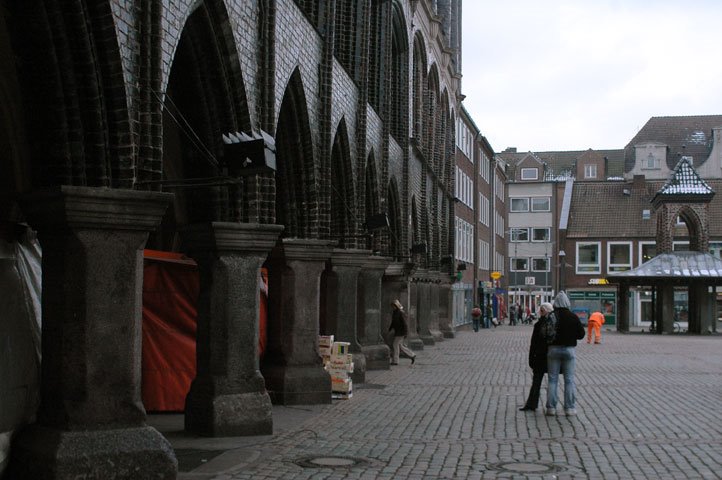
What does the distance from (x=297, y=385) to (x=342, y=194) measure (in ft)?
18.2

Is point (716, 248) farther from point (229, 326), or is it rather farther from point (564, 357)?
point (229, 326)

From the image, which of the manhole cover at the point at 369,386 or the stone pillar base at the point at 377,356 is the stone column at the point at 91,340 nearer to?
the manhole cover at the point at 369,386

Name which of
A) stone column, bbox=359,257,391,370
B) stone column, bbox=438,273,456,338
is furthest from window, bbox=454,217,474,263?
stone column, bbox=359,257,391,370

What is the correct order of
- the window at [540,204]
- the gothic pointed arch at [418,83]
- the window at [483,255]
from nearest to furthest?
the gothic pointed arch at [418,83] → the window at [483,255] → the window at [540,204]

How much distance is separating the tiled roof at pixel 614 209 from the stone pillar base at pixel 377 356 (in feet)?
191

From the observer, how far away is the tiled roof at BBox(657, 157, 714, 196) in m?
55.0

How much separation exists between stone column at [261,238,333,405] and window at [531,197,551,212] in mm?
73908

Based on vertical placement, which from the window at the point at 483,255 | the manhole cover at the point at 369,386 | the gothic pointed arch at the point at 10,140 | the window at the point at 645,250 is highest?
the window at the point at 645,250

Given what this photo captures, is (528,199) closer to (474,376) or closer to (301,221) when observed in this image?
(474,376)

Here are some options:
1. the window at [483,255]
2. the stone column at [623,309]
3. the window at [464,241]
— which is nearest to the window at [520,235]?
the window at [483,255]

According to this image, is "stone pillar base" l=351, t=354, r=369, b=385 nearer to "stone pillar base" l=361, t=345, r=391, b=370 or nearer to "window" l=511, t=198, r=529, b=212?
"stone pillar base" l=361, t=345, r=391, b=370

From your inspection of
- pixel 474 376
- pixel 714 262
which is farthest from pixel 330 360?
pixel 714 262

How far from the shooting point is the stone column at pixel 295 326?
16.4m

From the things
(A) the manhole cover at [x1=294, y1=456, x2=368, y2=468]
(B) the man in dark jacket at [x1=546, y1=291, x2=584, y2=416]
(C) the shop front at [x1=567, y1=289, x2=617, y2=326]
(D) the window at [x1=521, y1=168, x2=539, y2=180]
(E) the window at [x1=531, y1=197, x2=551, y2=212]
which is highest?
(D) the window at [x1=521, y1=168, x2=539, y2=180]
